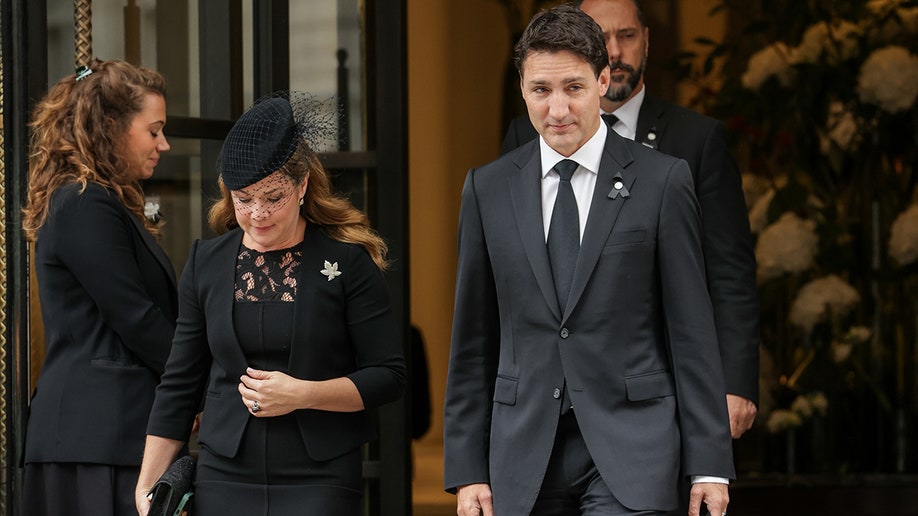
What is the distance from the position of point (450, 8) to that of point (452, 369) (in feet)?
20.9

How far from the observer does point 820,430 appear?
625cm

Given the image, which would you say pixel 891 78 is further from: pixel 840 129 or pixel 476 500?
pixel 476 500

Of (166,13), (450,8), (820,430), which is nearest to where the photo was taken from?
(166,13)

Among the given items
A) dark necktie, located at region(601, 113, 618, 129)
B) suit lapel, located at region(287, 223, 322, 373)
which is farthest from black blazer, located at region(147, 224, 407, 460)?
dark necktie, located at region(601, 113, 618, 129)

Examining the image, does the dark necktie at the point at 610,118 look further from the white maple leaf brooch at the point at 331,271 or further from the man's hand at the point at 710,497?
the man's hand at the point at 710,497

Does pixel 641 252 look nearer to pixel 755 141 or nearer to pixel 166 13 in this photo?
pixel 166 13

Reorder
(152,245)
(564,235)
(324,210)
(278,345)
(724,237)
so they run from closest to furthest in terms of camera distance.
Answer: (564,235) → (278,345) → (324,210) → (152,245) → (724,237)

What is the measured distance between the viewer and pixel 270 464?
11.2 feet

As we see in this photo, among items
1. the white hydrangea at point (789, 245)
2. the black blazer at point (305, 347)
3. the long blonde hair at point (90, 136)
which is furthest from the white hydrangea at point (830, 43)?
the black blazer at point (305, 347)

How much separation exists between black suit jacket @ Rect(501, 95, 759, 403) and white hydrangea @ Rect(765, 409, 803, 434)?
1.90m

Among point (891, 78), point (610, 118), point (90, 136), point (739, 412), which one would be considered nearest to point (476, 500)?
point (739, 412)

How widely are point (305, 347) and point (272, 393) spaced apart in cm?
14

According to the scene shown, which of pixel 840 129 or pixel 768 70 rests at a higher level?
pixel 768 70

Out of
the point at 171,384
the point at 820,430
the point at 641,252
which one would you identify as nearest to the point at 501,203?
the point at 641,252
